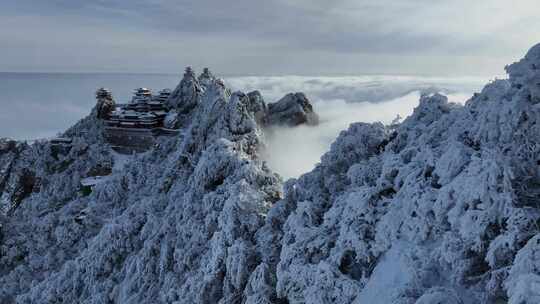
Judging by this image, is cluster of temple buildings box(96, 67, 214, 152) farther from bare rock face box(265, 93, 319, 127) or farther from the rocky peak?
the rocky peak

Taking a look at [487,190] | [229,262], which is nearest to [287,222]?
[229,262]

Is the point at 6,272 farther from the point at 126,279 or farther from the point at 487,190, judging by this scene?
the point at 487,190

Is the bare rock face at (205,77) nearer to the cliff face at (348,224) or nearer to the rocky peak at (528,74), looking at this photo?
the cliff face at (348,224)

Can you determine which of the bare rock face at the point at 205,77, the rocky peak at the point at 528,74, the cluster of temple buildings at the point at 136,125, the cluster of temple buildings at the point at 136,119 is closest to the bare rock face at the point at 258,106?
the bare rock face at the point at 205,77

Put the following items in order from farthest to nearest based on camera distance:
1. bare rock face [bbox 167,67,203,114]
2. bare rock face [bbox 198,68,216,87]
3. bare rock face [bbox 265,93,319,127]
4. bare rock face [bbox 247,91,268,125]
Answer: bare rock face [bbox 265,93,319,127], bare rock face [bbox 247,91,268,125], bare rock face [bbox 198,68,216,87], bare rock face [bbox 167,67,203,114]

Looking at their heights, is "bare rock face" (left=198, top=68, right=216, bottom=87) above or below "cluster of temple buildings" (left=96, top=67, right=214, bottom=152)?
above

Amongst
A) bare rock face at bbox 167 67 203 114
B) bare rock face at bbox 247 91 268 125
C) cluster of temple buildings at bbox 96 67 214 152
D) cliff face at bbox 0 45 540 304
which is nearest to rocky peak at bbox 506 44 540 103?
cliff face at bbox 0 45 540 304
